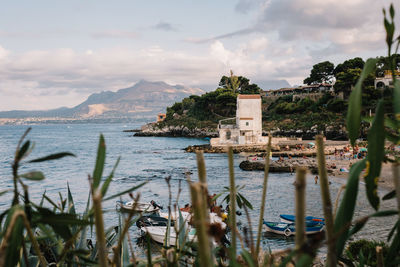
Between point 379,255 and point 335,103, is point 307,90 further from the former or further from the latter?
point 379,255

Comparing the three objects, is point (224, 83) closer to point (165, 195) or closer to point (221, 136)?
point (221, 136)

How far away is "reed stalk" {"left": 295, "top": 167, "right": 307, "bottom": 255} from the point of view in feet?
1.25

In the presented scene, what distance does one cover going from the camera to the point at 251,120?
40156mm

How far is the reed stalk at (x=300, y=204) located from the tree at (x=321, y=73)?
65727mm

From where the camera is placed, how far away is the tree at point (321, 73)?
2448 inches

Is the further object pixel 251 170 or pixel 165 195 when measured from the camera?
pixel 251 170

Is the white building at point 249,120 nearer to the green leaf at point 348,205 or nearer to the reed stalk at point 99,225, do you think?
the green leaf at point 348,205

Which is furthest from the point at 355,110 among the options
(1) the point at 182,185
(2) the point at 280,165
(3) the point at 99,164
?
(2) the point at 280,165

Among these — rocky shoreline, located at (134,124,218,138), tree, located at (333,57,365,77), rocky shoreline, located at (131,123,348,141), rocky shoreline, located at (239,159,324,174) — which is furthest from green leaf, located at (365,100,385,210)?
rocky shoreline, located at (134,124,218,138)

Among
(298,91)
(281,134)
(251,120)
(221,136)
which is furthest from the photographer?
(298,91)

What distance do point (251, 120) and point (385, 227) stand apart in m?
27.6

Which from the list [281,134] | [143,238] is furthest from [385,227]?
[281,134]

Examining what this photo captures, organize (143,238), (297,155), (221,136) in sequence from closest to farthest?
(143,238) → (297,155) → (221,136)

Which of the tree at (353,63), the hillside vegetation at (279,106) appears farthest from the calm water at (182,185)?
the tree at (353,63)
